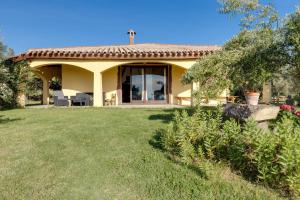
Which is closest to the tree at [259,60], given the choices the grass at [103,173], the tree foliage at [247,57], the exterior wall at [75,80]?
the tree foliage at [247,57]

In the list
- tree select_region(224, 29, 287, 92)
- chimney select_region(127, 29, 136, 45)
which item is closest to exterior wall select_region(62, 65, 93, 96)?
chimney select_region(127, 29, 136, 45)

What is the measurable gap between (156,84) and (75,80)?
5.43m

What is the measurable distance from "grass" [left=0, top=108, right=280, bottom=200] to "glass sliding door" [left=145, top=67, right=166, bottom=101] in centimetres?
993

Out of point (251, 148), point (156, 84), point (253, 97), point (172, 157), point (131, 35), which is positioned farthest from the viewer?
point (131, 35)

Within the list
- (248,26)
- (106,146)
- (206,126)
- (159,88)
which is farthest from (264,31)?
(159,88)

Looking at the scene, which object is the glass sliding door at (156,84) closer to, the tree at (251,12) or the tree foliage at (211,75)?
the tree at (251,12)

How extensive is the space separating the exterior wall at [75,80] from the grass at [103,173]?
995 centimetres

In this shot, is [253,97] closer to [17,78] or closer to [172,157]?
[172,157]

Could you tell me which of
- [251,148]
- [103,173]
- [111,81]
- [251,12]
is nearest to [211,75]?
[251,12]

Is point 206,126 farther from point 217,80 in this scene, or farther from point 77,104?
point 77,104

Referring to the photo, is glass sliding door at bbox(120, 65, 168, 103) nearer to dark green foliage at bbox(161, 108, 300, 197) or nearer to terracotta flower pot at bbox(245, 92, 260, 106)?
terracotta flower pot at bbox(245, 92, 260, 106)

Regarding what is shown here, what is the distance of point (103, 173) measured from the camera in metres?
3.88

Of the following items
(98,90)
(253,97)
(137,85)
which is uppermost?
(137,85)

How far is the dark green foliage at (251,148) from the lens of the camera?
9.57 feet
